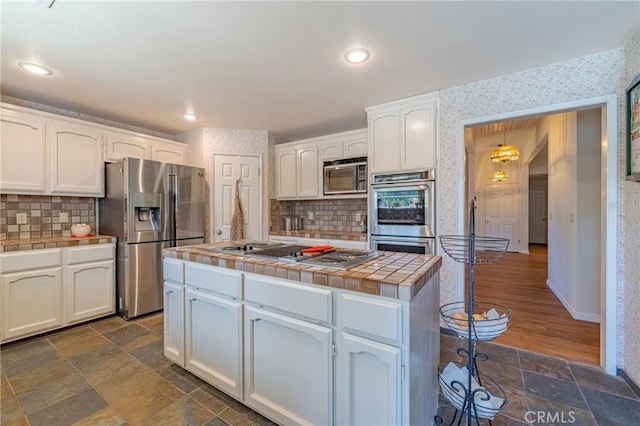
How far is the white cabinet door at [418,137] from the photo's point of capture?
2.73 meters

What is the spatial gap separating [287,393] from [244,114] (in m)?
2.92

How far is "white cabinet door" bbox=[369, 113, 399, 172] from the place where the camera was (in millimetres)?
2936

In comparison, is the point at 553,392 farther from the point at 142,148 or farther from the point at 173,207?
the point at 142,148

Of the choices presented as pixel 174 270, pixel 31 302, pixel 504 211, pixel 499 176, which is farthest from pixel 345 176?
pixel 504 211

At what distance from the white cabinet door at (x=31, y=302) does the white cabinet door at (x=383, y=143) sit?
11.0 feet

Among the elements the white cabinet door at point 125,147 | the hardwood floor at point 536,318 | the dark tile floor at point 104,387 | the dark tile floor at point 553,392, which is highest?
the white cabinet door at point 125,147

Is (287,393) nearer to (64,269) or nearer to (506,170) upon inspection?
(64,269)

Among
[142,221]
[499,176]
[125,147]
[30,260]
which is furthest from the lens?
[499,176]

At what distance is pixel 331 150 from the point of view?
3.72 meters

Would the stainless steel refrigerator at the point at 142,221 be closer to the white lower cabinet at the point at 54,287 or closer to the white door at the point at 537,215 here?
the white lower cabinet at the point at 54,287

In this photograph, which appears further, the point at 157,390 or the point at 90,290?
the point at 90,290

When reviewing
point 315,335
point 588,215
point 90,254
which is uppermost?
point 588,215

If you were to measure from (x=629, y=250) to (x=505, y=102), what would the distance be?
140cm

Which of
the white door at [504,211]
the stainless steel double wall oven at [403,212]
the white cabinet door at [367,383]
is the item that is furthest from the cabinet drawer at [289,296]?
the white door at [504,211]
